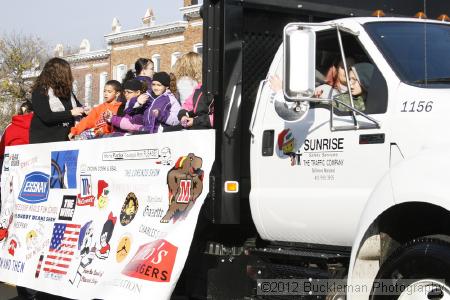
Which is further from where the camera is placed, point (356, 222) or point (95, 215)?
point (95, 215)

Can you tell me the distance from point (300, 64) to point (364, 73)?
687mm

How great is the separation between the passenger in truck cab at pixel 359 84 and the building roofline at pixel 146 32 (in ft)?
123

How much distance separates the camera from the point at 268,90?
5.89 m

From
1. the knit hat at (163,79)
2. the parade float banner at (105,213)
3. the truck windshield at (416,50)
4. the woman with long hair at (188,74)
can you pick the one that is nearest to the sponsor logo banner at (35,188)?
the parade float banner at (105,213)

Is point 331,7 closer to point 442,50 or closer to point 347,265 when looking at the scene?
point 442,50

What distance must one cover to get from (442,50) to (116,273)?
3.21 m

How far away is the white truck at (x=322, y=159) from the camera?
4.49 metres

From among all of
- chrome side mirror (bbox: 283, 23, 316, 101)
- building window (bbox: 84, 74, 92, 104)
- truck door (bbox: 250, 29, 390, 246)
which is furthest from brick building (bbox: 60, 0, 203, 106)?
chrome side mirror (bbox: 283, 23, 316, 101)

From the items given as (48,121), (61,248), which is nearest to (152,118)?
(61,248)

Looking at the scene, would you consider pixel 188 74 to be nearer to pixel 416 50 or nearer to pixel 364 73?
pixel 364 73

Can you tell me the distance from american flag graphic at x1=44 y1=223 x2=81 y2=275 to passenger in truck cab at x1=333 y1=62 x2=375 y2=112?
3168 millimetres

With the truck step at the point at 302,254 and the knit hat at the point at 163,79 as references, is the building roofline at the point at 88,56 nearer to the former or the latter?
the knit hat at the point at 163,79

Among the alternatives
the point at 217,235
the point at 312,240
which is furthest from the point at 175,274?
the point at 312,240

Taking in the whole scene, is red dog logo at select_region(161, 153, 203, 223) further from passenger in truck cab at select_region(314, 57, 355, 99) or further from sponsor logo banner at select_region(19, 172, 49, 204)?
sponsor logo banner at select_region(19, 172, 49, 204)
